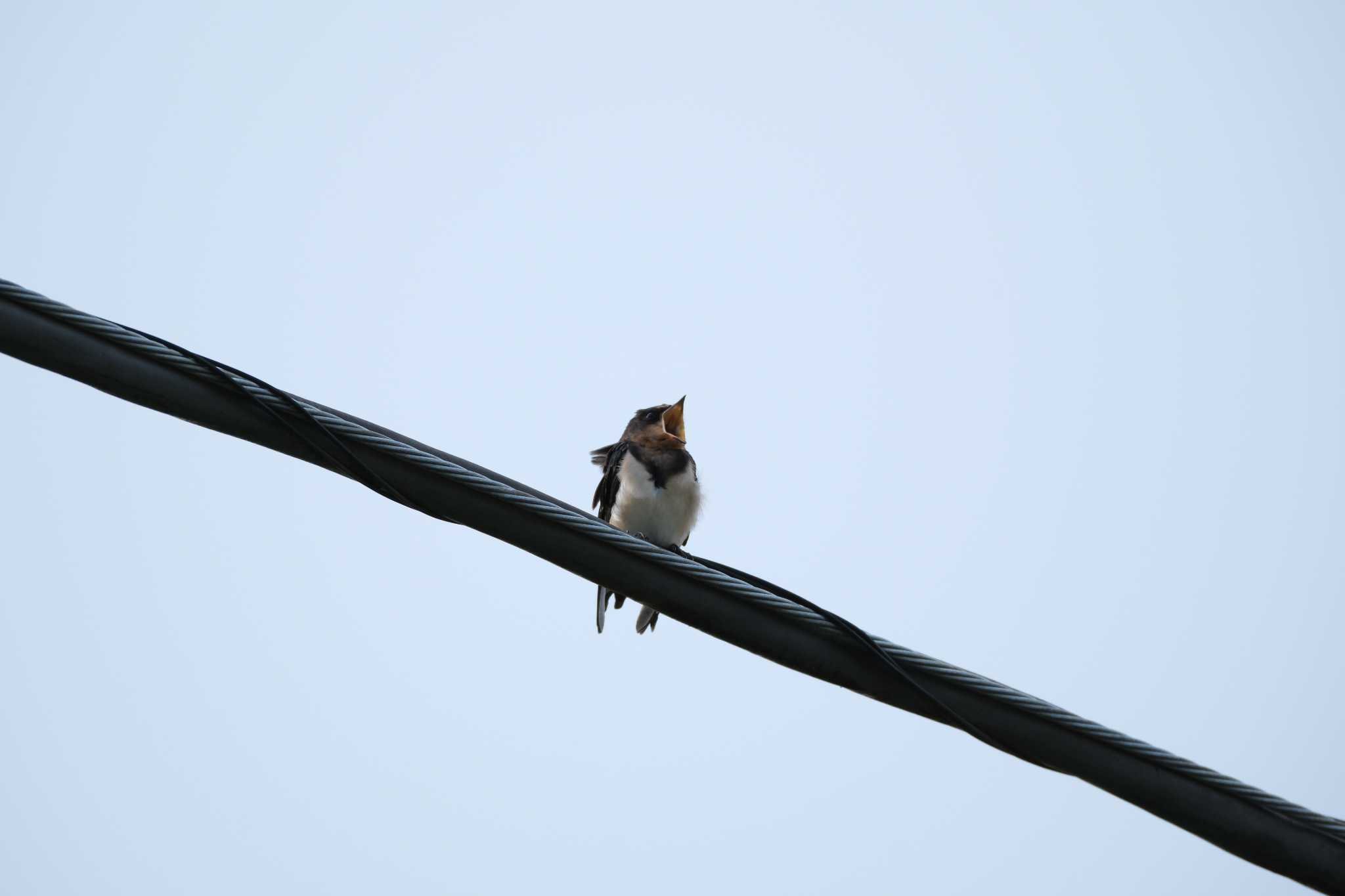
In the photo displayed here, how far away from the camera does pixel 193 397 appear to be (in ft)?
9.80

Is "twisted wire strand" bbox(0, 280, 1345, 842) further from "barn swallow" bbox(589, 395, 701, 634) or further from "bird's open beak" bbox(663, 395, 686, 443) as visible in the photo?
"bird's open beak" bbox(663, 395, 686, 443)

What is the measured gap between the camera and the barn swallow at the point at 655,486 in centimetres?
693

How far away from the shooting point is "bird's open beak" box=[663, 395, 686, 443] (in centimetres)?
734

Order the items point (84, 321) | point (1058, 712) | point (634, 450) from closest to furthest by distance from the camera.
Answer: point (84, 321) < point (1058, 712) < point (634, 450)

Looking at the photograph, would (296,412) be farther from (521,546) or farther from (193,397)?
(521,546)

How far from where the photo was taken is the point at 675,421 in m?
7.41

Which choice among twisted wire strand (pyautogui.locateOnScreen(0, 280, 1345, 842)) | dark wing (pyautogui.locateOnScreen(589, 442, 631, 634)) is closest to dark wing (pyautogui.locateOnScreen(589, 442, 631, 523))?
dark wing (pyautogui.locateOnScreen(589, 442, 631, 634))

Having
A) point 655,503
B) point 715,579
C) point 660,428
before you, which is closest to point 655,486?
point 655,503

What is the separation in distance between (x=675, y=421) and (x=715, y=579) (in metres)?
4.21

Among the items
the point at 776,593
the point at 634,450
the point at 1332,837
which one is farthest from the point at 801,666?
the point at 634,450

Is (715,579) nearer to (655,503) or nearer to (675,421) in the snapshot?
(655,503)

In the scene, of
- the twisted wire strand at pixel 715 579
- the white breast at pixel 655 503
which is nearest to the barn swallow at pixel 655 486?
the white breast at pixel 655 503

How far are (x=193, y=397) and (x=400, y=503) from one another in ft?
1.84

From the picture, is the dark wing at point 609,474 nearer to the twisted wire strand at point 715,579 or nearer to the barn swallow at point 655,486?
the barn swallow at point 655,486
